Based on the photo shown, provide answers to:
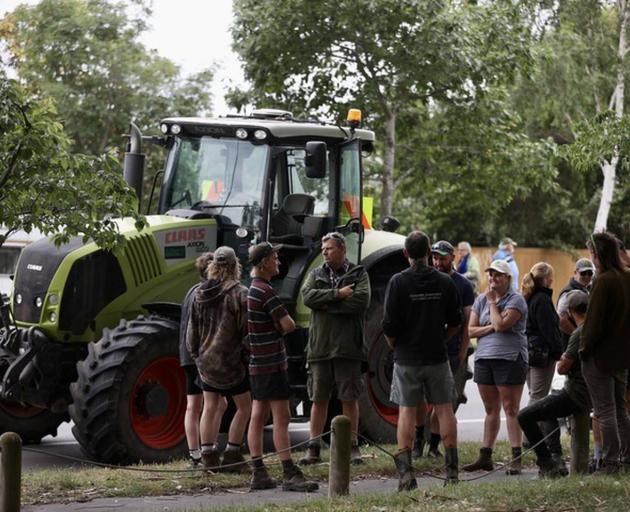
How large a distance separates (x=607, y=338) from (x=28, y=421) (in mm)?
6052

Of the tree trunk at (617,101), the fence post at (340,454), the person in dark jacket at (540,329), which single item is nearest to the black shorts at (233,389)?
the fence post at (340,454)

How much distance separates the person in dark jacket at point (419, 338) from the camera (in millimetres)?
10109

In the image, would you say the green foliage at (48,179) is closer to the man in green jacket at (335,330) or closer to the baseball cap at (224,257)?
the baseball cap at (224,257)

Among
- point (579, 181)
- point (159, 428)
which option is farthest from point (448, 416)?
point (579, 181)

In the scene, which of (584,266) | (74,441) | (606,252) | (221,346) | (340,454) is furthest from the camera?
(74,441)

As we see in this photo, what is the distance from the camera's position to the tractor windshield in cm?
1295

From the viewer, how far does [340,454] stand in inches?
367

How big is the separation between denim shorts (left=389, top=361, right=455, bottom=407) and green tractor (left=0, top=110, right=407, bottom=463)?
2.39m

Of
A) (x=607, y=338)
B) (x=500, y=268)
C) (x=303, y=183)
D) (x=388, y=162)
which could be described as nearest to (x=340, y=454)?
(x=607, y=338)

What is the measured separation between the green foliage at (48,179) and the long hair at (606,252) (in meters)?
3.52

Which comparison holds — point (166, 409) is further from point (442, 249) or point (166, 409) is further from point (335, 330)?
point (442, 249)

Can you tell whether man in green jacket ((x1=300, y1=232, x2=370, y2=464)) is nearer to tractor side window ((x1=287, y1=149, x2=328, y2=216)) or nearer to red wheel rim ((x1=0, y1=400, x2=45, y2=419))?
tractor side window ((x1=287, y1=149, x2=328, y2=216))

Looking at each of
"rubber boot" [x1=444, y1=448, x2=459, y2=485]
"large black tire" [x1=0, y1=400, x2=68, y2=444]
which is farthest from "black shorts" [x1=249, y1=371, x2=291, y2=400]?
"large black tire" [x1=0, y1=400, x2=68, y2=444]

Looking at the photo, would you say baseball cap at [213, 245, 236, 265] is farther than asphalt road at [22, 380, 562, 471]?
No
